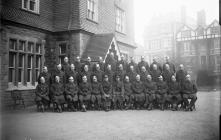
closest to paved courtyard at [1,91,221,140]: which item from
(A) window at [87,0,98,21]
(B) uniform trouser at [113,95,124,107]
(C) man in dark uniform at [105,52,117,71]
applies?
(B) uniform trouser at [113,95,124,107]

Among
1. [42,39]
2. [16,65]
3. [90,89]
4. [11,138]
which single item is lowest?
[11,138]

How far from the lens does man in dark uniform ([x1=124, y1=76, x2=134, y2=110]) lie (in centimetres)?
1090

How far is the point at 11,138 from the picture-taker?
5664 mm

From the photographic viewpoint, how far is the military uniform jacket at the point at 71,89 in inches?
408

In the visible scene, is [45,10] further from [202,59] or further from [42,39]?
[202,59]

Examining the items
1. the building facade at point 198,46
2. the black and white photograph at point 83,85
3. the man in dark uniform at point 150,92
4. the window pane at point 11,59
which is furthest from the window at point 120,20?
the building facade at point 198,46

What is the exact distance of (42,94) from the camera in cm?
1028

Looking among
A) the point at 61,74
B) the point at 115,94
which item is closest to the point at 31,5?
the point at 61,74

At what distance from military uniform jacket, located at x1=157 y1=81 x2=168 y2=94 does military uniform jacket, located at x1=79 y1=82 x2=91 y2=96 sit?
3107 millimetres

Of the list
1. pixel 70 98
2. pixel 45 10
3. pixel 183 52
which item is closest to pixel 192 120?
pixel 70 98

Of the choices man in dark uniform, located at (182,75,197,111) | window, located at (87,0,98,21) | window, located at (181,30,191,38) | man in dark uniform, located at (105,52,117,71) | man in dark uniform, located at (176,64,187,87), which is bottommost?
man in dark uniform, located at (182,75,197,111)

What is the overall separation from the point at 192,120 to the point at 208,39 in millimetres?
29599

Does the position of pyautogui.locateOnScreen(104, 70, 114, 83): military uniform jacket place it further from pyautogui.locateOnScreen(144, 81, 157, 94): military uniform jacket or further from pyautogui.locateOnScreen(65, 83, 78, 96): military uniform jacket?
pyautogui.locateOnScreen(65, 83, 78, 96): military uniform jacket

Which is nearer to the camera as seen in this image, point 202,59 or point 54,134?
point 54,134
